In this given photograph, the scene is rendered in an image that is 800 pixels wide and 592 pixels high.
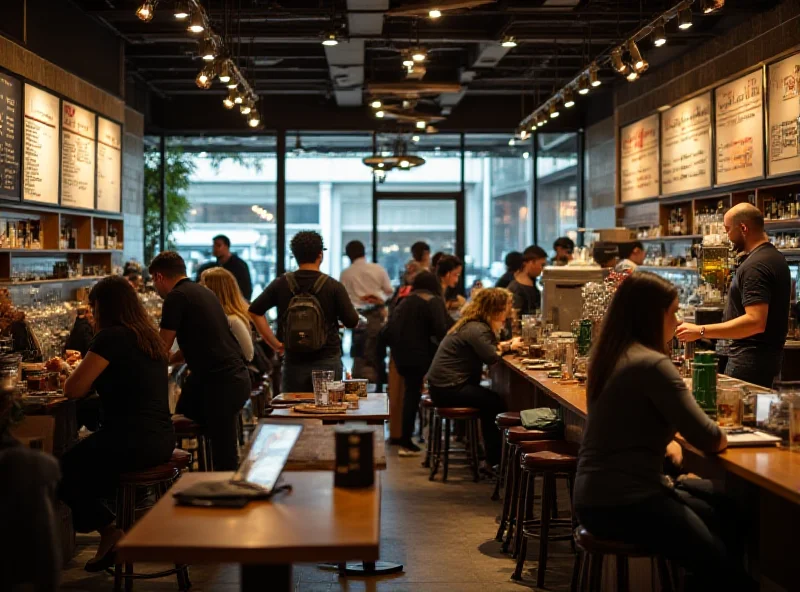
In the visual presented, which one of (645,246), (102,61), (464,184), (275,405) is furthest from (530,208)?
(275,405)

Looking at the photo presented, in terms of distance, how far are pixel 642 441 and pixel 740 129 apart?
6.28 m

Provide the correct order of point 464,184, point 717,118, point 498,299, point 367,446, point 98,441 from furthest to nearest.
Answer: point 464,184
point 717,118
point 498,299
point 98,441
point 367,446

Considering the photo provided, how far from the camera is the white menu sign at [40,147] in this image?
8383mm

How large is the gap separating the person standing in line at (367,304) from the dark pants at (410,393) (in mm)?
1020

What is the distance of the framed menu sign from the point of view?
10047mm

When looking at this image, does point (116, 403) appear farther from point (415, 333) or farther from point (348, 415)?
point (415, 333)

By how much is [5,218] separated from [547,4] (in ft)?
16.0

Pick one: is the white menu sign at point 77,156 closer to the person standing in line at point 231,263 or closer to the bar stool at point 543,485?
the person standing in line at point 231,263

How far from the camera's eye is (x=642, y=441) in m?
3.58

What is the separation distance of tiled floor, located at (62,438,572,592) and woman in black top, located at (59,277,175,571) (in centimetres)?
56

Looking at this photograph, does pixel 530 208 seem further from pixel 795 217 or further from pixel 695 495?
pixel 695 495

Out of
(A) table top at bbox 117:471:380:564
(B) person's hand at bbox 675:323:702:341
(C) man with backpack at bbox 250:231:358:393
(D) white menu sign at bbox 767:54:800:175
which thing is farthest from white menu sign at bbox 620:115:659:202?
(A) table top at bbox 117:471:380:564

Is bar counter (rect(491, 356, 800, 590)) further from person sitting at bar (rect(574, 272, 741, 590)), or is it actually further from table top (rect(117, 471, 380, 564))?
table top (rect(117, 471, 380, 564))

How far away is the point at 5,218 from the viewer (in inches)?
330
